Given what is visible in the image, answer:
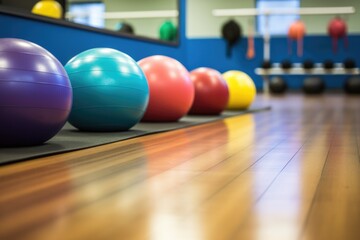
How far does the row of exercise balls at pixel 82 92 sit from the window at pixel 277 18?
26.5ft

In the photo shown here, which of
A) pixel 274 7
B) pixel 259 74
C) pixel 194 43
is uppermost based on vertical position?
pixel 274 7

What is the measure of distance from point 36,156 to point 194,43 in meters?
10.8

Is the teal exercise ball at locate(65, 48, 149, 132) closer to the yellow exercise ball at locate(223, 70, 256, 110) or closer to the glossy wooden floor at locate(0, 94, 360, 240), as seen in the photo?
the glossy wooden floor at locate(0, 94, 360, 240)

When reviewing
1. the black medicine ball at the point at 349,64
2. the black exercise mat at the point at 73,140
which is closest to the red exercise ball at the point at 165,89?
the black exercise mat at the point at 73,140

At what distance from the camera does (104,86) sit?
109 inches

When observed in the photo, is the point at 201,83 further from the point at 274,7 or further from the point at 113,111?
the point at 274,7

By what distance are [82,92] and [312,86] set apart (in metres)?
8.65

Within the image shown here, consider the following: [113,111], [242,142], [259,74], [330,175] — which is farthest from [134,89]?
[259,74]

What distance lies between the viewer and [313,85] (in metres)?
10.7

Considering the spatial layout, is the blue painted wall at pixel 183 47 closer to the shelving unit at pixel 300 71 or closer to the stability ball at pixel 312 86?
the shelving unit at pixel 300 71

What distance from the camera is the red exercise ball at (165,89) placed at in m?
3.44

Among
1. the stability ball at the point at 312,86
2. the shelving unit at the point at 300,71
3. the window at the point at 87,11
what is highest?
the window at the point at 87,11

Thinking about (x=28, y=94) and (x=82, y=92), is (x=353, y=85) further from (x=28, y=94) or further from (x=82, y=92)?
(x=28, y=94)

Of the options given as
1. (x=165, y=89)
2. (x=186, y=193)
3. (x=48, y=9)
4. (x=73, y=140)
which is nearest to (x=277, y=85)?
(x=48, y=9)
